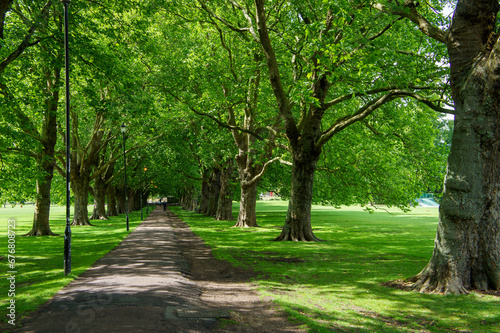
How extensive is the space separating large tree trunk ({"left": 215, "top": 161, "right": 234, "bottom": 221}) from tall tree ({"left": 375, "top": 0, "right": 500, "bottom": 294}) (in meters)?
26.3

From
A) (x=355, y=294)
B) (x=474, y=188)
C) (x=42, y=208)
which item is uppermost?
(x=474, y=188)

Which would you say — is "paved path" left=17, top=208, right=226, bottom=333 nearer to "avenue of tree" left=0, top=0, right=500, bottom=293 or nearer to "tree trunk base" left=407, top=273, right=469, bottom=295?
"tree trunk base" left=407, top=273, right=469, bottom=295

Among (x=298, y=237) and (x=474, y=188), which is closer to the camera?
(x=474, y=188)

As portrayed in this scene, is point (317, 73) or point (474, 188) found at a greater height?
point (317, 73)

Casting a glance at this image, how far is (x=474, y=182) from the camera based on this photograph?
27.0ft

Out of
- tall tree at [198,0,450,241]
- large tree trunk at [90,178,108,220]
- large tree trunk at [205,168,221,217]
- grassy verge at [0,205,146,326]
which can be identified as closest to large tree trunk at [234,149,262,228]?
tall tree at [198,0,450,241]

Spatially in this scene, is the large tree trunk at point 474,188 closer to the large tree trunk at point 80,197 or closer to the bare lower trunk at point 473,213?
the bare lower trunk at point 473,213

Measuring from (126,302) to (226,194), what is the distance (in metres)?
28.3

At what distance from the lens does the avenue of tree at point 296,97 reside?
27.3 ft

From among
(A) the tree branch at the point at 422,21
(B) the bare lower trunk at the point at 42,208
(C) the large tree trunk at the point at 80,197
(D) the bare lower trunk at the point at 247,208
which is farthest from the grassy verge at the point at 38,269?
(C) the large tree trunk at the point at 80,197

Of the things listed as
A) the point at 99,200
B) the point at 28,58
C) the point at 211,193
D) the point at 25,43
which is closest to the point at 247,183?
the point at 28,58

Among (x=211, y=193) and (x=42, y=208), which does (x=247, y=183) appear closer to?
(x=42, y=208)

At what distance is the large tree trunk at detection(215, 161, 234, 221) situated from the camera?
3422 cm

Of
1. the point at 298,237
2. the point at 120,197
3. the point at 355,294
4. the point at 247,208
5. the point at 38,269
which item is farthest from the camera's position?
the point at 120,197
